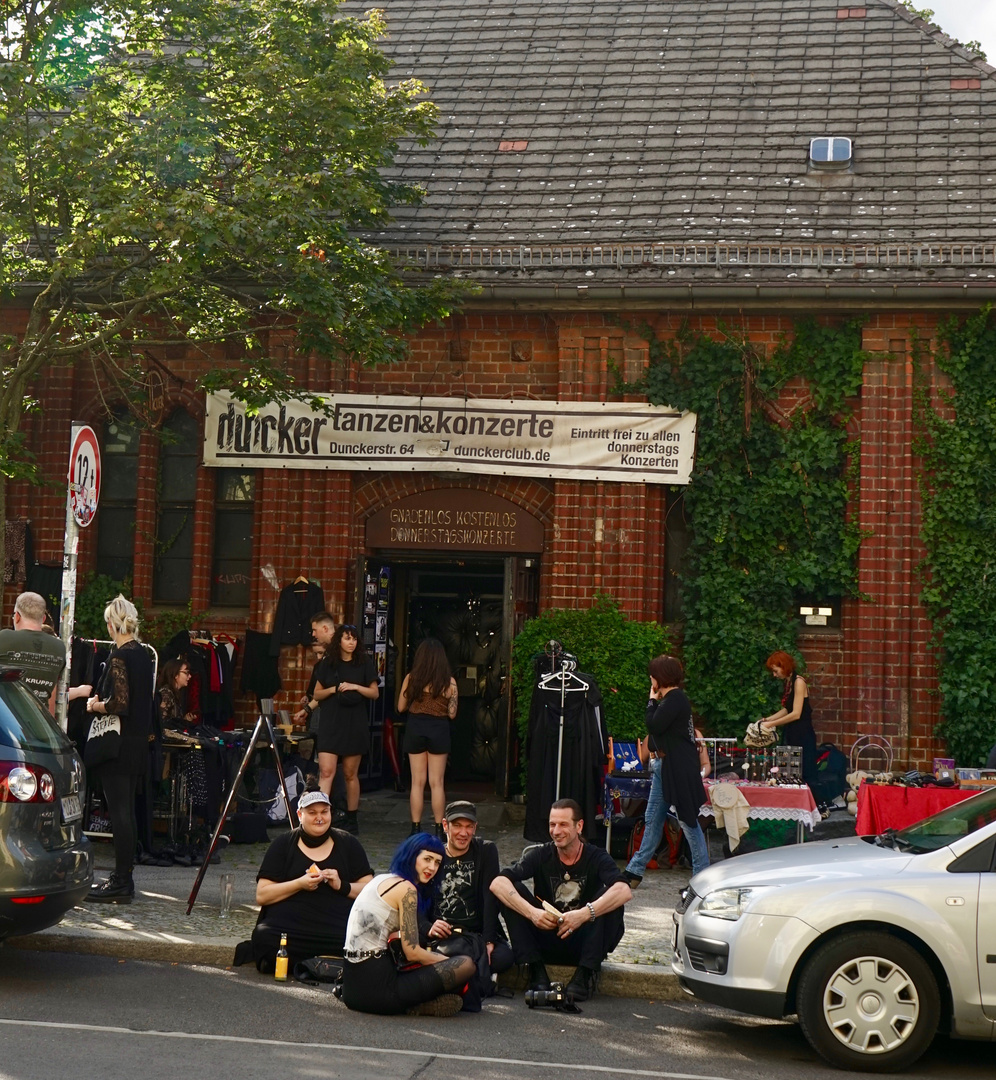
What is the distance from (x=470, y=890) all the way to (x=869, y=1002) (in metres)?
2.54

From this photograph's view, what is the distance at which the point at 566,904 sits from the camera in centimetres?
848

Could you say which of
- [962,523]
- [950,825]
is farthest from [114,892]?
[962,523]

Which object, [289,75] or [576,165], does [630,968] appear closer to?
[289,75]

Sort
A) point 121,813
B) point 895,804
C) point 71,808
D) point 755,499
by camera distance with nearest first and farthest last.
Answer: point 71,808 → point 121,813 → point 895,804 → point 755,499

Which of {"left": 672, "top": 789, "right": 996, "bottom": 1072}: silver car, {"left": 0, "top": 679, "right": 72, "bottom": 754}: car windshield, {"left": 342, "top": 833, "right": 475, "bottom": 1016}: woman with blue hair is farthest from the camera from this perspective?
{"left": 0, "top": 679, "right": 72, "bottom": 754}: car windshield

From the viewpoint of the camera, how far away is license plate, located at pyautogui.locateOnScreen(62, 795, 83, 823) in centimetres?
823

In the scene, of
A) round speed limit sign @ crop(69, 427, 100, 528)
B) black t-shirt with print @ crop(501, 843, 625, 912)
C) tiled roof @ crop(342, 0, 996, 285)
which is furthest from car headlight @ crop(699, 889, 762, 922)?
tiled roof @ crop(342, 0, 996, 285)

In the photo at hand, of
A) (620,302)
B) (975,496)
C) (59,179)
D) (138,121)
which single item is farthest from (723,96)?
(59,179)

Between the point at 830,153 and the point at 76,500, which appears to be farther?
the point at 830,153

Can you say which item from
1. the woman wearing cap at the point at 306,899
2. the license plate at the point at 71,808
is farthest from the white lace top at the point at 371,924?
the license plate at the point at 71,808

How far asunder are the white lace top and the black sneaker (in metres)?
1.24

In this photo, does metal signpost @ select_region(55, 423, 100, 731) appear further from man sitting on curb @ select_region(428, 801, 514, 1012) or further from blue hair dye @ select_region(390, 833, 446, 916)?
man sitting on curb @ select_region(428, 801, 514, 1012)

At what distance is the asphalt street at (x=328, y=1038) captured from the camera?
6.51 metres

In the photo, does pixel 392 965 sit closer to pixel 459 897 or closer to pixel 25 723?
pixel 459 897
